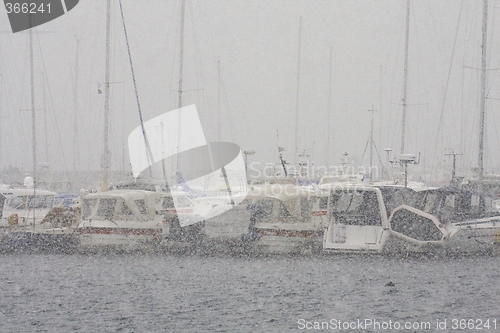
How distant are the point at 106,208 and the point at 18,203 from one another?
683cm

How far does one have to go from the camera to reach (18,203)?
3306 centimetres

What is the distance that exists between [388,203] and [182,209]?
9.26 meters

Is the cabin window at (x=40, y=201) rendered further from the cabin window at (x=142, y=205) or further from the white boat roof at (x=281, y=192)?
the white boat roof at (x=281, y=192)

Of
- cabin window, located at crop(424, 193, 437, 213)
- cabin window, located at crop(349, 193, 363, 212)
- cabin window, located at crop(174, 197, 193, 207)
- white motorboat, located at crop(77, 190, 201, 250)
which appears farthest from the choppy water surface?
cabin window, located at crop(174, 197, 193, 207)

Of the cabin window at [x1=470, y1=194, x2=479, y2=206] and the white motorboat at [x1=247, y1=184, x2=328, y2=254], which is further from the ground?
the cabin window at [x1=470, y1=194, x2=479, y2=206]

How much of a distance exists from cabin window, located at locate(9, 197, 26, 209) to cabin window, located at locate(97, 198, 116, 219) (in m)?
6.40

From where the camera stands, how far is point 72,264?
26.1 metres

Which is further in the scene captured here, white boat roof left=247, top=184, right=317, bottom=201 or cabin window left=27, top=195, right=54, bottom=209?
cabin window left=27, top=195, right=54, bottom=209

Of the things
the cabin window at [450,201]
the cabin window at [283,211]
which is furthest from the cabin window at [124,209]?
the cabin window at [450,201]

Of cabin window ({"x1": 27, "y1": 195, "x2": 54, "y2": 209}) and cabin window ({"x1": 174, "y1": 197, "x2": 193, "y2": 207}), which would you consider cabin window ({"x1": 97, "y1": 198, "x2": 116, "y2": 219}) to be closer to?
cabin window ({"x1": 27, "y1": 195, "x2": 54, "y2": 209})

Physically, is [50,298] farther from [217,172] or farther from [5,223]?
[217,172]

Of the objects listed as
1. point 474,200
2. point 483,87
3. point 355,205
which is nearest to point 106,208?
point 355,205

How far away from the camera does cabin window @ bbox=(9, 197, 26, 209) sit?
3288 centimetres

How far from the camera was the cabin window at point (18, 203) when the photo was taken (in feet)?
108
